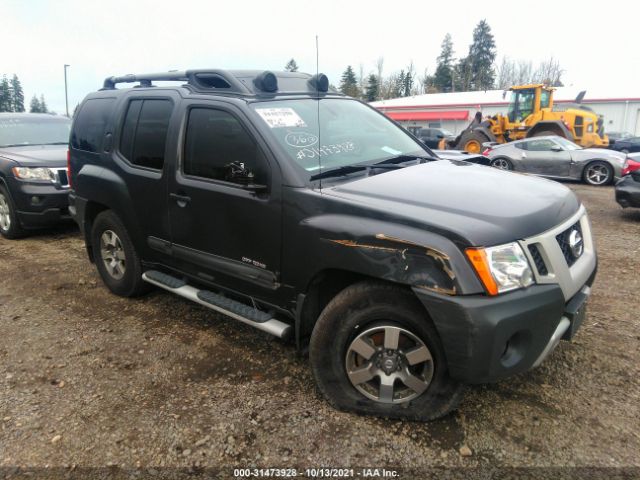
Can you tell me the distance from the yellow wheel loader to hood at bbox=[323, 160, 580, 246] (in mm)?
15771

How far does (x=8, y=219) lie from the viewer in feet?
23.1

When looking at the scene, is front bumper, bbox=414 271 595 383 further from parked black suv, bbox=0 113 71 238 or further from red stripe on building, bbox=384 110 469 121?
red stripe on building, bbox=384 110 469 121

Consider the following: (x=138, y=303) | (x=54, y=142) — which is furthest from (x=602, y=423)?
(x=54, y=142)

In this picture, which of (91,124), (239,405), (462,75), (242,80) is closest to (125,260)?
(91,124)

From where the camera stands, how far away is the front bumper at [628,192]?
760cm

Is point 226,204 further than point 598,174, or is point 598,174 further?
point 598,174

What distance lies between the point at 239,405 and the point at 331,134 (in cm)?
193

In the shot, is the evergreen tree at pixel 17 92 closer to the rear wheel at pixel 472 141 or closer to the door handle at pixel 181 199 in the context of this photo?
the rear wheel at pixel 472 141

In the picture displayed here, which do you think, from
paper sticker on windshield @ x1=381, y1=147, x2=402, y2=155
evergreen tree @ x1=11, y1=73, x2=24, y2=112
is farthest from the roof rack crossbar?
evergreen tree @ x1=11, y1=73, x2=24, y2=112

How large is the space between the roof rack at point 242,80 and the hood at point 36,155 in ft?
10.7

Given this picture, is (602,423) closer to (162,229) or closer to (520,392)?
(520,392)

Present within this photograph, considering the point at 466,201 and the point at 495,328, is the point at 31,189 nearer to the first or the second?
the point at 466,201

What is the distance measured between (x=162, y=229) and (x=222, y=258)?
762 millimetres

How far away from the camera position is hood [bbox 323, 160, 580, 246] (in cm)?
241
